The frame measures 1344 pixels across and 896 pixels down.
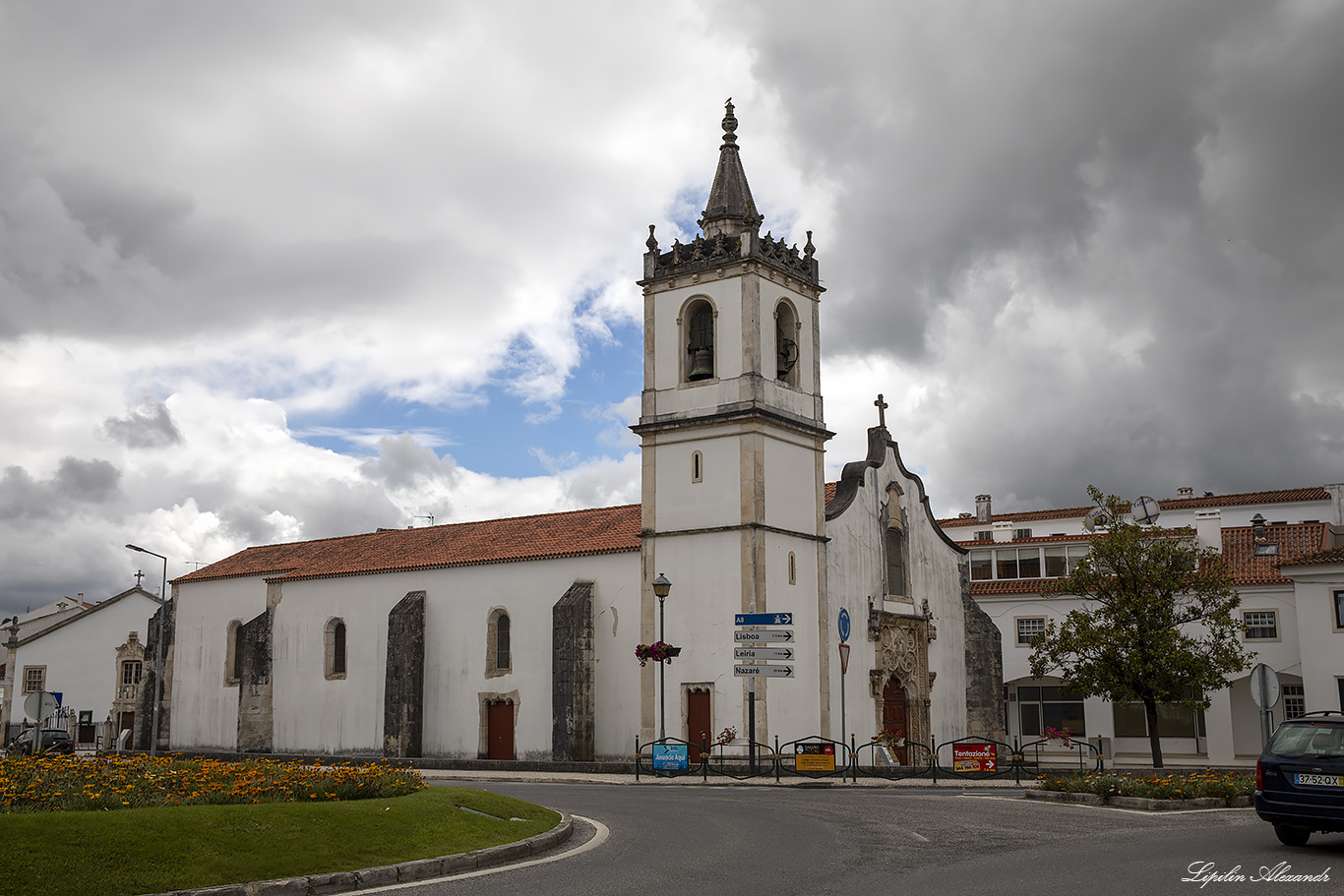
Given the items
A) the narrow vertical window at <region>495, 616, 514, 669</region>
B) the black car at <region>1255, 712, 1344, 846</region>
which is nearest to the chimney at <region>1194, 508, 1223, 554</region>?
the narrow vertical window at <region>495, 616, 514, 669</region>

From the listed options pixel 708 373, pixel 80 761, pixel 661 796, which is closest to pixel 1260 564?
pixel 708 373

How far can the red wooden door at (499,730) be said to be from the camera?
38156 mm

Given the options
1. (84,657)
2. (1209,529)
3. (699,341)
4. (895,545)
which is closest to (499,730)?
(699,341)

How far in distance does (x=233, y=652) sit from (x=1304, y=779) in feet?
137

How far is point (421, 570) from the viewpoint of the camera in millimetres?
41312

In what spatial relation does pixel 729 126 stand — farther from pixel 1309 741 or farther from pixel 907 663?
pixel 1309 741

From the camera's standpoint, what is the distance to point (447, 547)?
4272 cm

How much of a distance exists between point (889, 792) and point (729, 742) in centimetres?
933

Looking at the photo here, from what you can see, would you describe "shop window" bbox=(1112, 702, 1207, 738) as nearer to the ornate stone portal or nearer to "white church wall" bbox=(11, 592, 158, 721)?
the ornate stone portal

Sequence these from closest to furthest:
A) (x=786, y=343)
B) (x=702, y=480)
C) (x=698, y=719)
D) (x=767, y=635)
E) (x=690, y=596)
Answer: (x=767, y=635)
(x=698, y=719)
(x=690, y=596)
(x=702, y=480)
(x=786, y=343)

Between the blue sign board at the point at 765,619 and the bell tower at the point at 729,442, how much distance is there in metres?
3.55

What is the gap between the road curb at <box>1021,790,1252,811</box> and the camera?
63.3ft

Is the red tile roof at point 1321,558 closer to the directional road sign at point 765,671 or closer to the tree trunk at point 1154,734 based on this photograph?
the tree trunk at point 1154,734

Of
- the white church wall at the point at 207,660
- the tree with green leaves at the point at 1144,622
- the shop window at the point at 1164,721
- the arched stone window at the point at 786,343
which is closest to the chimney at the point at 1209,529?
the shop window at the point at 1164,721
